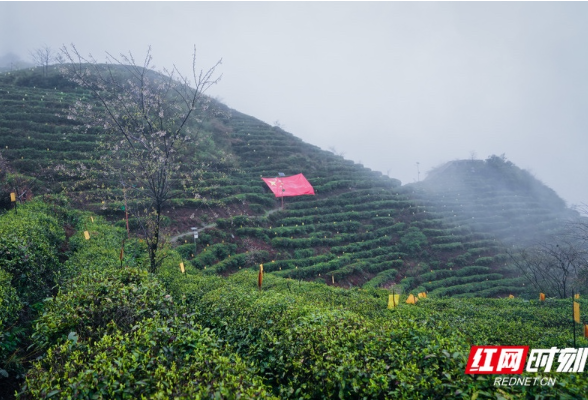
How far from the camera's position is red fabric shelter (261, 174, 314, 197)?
27875 millimetres

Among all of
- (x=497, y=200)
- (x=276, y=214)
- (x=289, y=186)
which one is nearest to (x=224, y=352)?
(x=276, y=214)

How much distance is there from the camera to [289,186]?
28.6 metres

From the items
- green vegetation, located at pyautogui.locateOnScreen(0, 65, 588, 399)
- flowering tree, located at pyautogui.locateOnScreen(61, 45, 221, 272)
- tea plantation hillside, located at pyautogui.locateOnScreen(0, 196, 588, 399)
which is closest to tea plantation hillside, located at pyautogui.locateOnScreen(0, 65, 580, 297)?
green vegetation, located at pyautogui.locateOnScreen(0, 65, 588, 399)

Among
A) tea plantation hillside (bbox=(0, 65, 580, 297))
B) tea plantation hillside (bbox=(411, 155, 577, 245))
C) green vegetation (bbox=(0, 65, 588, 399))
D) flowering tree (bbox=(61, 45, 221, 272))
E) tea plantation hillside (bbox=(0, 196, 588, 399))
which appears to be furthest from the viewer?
tea plantation hillside (bbox=(411, 155, 577, 245))

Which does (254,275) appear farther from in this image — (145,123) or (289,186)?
(289,186)

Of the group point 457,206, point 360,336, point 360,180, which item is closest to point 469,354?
point 360,336

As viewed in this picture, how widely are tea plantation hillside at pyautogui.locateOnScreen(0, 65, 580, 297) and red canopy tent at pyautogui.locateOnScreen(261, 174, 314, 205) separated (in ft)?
2.31

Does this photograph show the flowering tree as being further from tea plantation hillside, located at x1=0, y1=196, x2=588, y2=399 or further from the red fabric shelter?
the red fabric shelter

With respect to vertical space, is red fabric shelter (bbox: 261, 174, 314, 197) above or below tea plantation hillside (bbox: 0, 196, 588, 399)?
above

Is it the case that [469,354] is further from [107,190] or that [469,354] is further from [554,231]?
[554,231]

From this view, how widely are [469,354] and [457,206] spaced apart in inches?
1423

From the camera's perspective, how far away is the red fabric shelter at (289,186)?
2788 cm

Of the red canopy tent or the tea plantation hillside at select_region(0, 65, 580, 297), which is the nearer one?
the tea plantation hillside at select_region(0, 65, 580, 297)

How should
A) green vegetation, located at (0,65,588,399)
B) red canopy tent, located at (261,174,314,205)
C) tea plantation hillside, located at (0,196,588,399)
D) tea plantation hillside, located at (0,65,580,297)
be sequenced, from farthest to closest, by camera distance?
red canopy tent, located at (261,174,314,205) < tea plantation hillside, located at (0,65,580,297) < green vegetation, located at (0,65,588,399) < tea plantation hillside, located at (0,196,588,399)
